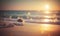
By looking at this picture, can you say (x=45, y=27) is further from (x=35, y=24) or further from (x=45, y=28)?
(x=35, y=24)

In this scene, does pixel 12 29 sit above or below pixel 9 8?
below

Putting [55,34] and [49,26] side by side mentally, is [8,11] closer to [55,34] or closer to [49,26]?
[49,26]

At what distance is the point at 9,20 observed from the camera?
1352mm

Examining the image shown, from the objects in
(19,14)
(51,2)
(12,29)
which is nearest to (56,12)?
(51,2)

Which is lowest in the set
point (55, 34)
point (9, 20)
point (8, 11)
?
point (55, 34)

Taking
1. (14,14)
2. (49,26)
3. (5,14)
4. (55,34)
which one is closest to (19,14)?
(14,14)

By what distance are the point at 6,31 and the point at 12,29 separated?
75 millimetres

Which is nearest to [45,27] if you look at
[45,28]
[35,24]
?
[45,28]

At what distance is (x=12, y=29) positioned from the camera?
53.2 inches

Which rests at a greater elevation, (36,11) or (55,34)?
(36,11)

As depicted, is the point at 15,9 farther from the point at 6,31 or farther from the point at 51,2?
the point at 51,2

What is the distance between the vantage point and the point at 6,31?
53.1 inches

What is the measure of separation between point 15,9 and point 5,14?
135mm

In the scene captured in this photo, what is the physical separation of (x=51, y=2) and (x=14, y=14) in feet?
1.56
